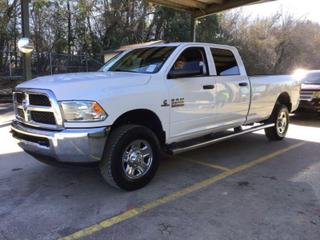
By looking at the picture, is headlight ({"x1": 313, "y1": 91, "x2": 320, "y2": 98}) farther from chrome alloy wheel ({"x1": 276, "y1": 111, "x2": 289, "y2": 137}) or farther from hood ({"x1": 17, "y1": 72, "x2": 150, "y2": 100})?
hood ({"x1": 17, "y1": 72, "x2": 150, "y2": 100})

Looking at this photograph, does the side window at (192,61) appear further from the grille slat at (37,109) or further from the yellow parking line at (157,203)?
the grille slat at (37,109)

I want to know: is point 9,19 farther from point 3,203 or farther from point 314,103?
point 3,203

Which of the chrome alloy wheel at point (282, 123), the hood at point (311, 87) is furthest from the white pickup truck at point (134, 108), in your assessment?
the hood at point (311, 87)

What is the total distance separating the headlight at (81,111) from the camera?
417 centimetres

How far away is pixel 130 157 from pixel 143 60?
1701 millimetres

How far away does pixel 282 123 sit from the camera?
7.98 metres

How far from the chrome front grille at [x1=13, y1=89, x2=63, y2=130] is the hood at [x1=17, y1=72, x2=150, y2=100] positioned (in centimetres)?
9

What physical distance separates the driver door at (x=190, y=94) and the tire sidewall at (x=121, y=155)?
18.0 inches

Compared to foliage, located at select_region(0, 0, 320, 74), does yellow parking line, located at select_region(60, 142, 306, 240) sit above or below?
below

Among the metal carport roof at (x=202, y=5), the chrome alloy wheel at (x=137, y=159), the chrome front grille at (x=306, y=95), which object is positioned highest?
the metal carport roof at (x=202, y=5)

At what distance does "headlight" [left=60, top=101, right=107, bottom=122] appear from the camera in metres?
4.17

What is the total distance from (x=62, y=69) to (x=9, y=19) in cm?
518

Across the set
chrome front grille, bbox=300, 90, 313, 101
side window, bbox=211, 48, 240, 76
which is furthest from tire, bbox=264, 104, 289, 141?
chrome front grille, bbox=300, 90, 313, 101

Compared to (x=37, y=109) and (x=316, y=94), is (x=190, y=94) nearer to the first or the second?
(x=37, y=109)
